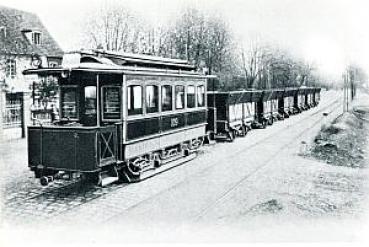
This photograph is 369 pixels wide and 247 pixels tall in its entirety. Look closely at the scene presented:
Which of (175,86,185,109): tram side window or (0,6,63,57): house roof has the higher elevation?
(0,6,63,57): house roof

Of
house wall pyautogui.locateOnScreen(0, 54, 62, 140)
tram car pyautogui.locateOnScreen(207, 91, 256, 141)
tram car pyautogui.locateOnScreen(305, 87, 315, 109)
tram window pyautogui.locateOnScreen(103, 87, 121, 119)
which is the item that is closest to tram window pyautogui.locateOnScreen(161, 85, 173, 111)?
tram window pyautogui.locateOnScreen(103, 87, 121, 119)

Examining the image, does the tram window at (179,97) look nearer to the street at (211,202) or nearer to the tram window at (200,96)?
the tram window at (200,96)

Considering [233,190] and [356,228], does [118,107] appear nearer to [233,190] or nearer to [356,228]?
[233,190]

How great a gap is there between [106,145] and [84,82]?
1.97 meters

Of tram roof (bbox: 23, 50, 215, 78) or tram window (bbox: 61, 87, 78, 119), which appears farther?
tram window (bbox: 61, 87, 78, 119)

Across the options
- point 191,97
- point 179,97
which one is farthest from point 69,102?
point 191,97

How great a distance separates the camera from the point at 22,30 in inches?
920

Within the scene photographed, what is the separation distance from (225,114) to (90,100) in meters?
9.82

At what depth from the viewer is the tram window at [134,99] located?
10.4 meters

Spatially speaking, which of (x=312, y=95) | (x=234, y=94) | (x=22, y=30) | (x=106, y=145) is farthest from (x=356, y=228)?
(x=312, y=95)

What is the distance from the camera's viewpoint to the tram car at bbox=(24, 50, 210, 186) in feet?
29.5

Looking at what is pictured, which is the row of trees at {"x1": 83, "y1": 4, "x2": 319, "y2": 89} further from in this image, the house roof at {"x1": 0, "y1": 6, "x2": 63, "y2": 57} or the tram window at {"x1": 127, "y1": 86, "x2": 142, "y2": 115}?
the tram window at {"x1": 127, "y1": 86, "x2": 142, "y2": 115}

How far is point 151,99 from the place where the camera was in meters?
11.5

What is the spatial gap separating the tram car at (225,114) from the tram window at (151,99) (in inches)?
276
